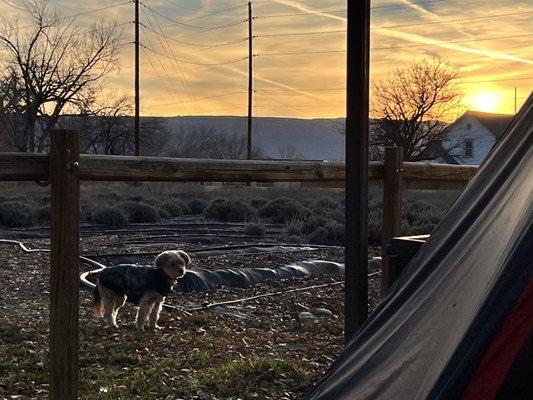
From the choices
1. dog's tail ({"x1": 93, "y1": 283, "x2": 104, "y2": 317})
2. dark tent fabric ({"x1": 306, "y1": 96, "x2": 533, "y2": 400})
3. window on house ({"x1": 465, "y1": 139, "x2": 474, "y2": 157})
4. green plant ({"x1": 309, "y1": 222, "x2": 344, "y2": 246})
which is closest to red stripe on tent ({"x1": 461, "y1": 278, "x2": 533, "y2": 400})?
dark tent fabric ({"x1": 306, "y1": 96, "x2": 533, "y2": 400})

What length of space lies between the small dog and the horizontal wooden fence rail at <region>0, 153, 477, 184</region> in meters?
1.95

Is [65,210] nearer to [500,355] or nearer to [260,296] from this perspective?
[500,355]

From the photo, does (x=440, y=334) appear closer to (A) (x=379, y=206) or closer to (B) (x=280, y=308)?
(B) (x=280, y=308)

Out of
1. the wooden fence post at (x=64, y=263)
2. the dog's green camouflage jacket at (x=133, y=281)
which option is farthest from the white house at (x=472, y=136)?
the wooden fence post at (x=64, y=263)

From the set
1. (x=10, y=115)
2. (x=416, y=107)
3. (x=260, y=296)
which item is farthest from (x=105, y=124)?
(x=260, y=296)

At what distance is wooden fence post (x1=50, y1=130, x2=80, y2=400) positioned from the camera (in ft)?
11.8

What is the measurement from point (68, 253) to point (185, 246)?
31.8 feet

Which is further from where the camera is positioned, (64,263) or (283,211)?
(283,211)

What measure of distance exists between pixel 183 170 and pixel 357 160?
1.07 meters

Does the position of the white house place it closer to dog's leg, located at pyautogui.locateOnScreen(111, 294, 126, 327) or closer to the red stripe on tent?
dog's leg, located at pyautogui.locateOnScreen(111, 294, 126, 327)

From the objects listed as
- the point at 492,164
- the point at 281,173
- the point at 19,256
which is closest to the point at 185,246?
the point at 19,256

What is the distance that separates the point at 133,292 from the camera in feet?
21.4

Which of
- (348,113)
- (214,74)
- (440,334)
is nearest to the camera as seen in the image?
(440,334)

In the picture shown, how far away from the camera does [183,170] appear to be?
14.1 feet
